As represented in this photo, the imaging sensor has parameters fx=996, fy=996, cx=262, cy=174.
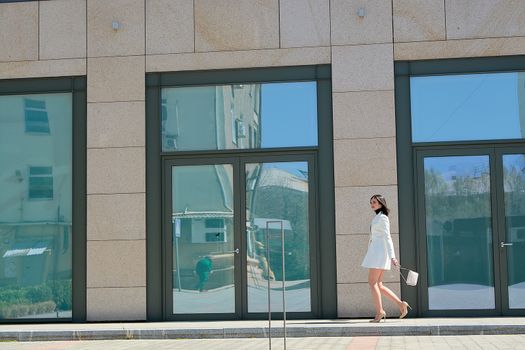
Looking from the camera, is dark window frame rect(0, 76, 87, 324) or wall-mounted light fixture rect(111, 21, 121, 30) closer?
dark window frame rect(0, 76, 87, 324)

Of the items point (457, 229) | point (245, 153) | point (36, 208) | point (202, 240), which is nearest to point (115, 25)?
point (245, 153)

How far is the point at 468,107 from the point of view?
14477 millimetres

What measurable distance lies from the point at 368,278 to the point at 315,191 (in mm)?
1538

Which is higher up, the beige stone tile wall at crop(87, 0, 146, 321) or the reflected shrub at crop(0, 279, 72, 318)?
the beige stone tile wall at crop(87, 0, 146, 321)

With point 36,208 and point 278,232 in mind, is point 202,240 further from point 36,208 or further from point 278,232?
point 36,208

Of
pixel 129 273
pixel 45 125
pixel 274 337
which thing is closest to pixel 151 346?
pixel 274 337

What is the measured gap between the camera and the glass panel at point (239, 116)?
48.2 ft

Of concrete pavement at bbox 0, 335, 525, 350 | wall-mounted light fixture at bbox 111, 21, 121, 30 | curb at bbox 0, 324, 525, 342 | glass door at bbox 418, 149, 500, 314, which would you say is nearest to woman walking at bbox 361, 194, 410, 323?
curb at bbox 0, 324, 525, 342

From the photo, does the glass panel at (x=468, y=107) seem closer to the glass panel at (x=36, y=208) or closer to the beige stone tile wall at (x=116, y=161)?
the beige stone tile wall at (x=116, y=161)

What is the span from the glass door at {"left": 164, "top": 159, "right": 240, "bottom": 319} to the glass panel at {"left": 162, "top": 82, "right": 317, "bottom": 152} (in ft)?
1.23

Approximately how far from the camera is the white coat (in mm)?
13250

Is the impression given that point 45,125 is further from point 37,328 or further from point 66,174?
point 37,328

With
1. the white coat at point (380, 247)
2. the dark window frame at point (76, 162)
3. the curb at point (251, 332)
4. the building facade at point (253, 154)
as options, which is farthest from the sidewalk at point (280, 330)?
the dark window frame at point (76, 162)

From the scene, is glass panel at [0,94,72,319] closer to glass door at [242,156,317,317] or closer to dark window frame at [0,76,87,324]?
dark window frame at [0,76,87,324]
